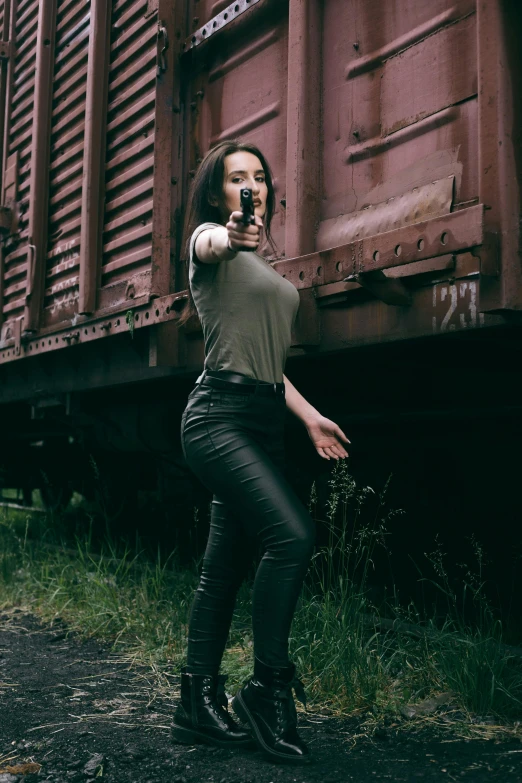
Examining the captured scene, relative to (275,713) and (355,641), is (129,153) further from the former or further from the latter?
(275,713)

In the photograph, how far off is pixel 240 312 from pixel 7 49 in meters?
4.95

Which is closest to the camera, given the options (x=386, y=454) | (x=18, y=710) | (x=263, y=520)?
(x=263, y=520)

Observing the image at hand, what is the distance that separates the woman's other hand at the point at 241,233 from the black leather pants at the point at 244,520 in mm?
453

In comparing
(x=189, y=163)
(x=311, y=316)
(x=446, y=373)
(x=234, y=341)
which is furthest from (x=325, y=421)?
(x=189, y=163)

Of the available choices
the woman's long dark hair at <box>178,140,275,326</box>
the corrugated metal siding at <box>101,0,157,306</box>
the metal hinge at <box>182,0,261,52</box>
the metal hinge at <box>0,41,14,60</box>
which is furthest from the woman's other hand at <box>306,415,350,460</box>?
the metal hinge at <box>0,41,14,60</box>

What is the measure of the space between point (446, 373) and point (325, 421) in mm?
1417

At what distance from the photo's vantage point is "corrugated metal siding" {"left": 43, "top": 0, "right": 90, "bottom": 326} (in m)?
4.92

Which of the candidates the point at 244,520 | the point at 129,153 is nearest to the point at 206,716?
the point at 244,520

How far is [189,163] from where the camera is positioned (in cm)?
416

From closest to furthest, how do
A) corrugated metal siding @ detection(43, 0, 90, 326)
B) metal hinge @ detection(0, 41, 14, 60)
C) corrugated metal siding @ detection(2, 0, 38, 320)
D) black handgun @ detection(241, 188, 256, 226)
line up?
black handgun @ detection(241, 188, 256, 226) < corrugated metal siding @ detection(43, 0, 90, 326) < corrugated metal siding @ detection(2, 0, 38, 320) < metal hinge @ detection(0, 41, 14, 60)

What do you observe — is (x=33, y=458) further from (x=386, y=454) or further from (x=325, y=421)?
(x=325, y=421)

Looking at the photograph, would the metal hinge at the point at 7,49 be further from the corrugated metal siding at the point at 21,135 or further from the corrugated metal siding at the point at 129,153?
the corrugated metal siding at the point at 129,153

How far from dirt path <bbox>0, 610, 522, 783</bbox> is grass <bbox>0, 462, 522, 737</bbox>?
6.6 inches

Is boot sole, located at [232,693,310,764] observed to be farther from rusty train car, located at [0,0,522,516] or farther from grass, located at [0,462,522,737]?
rusty train car, located at [0,0,522,516]
